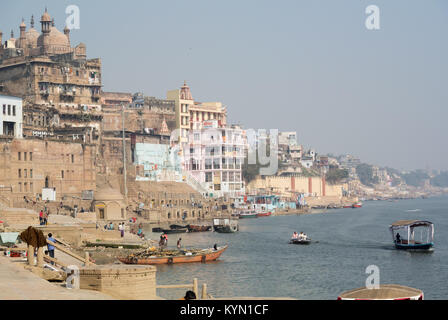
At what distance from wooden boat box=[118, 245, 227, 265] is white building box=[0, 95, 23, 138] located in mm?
33531

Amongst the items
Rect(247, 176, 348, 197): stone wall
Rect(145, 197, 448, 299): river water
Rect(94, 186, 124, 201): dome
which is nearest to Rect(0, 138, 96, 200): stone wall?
Rect(94, 186, 124, 201): dome

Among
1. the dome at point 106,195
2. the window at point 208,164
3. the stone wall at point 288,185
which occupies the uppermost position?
the window at point 208,164

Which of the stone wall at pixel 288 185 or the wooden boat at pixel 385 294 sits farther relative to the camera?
the stone wall at pixel 288 185

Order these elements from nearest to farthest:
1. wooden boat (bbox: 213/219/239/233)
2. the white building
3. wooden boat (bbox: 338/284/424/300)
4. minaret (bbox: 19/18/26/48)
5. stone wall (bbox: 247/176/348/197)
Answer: wooden boat (bbox: 338/284/424/300), the white building, wooden boat (bbox: 213/219/239/233), minaret (bbox: 19/18/26/48), stone wall (bbox: 247/176/348/197)

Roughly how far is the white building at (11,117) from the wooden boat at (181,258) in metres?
33.5

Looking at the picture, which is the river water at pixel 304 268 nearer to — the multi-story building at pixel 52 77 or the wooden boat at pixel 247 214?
the multi-story building at pixel 52 77

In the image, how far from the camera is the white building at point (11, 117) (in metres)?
77.0

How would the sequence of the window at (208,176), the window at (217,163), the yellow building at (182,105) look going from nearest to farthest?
the window at (217,163) → the window at (208,176) → the yellow building at (182,105)

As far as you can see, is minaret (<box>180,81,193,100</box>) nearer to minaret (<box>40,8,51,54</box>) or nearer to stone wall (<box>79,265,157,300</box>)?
minaret (<box>40,8,51,54</box>)

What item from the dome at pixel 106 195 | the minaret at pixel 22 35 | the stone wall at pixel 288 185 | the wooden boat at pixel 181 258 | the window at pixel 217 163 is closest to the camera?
the wooden boat at pixel 181 258

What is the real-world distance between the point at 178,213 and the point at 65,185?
877 inches

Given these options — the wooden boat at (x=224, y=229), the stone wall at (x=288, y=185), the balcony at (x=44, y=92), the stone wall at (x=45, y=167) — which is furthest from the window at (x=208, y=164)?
the wooden boat at (x=224, y=229)

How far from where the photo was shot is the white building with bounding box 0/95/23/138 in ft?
253

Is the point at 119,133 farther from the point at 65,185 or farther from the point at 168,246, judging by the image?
the point at 168,246
